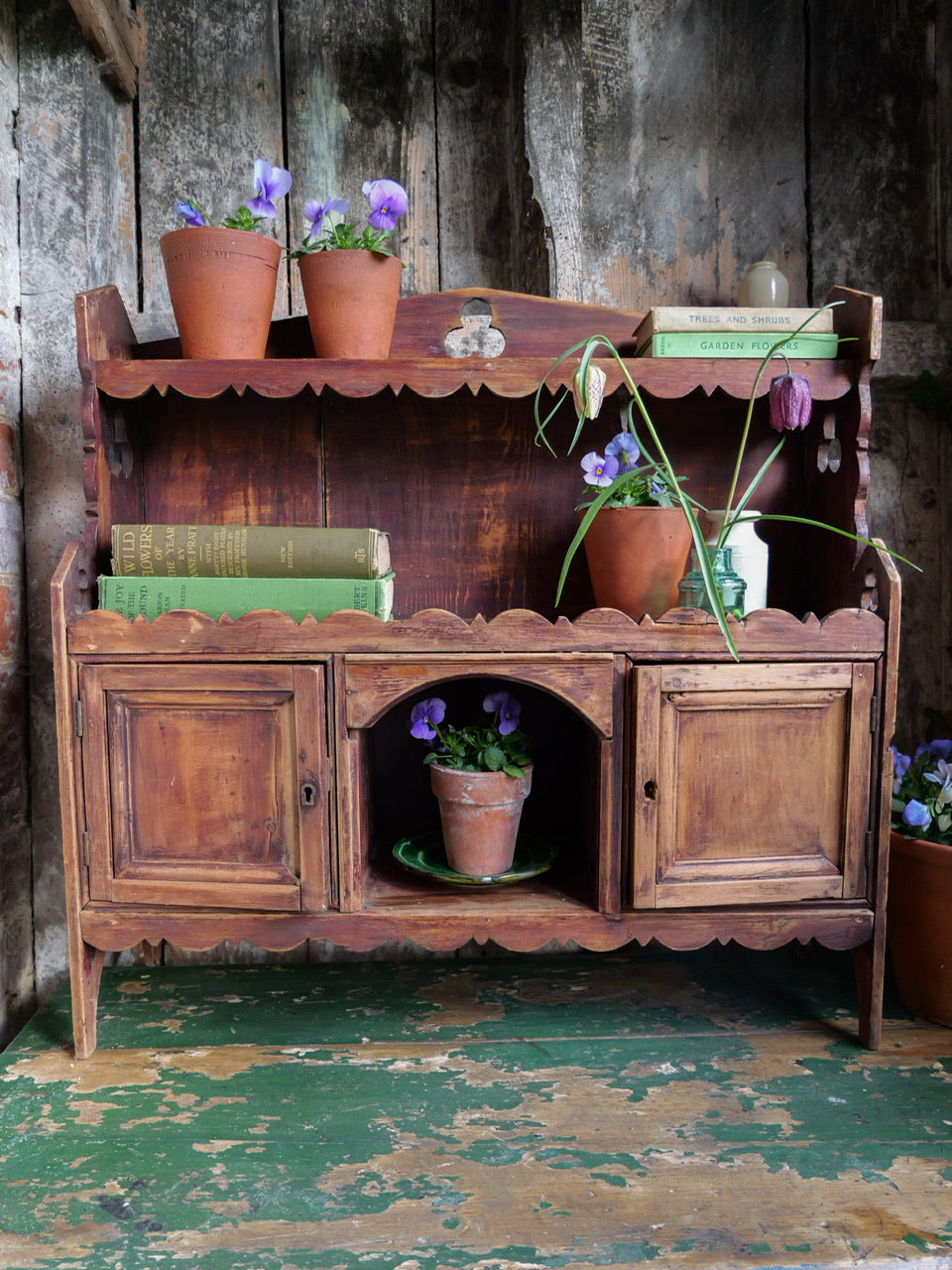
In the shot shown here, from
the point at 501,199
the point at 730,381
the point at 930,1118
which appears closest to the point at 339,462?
the point at 501,199

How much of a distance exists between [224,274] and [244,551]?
44 centimetres

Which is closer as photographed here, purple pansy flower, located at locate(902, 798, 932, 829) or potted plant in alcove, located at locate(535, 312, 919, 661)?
potted plant in alcove, located at locate(535, 312, 919, 661)

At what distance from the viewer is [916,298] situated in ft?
5.79

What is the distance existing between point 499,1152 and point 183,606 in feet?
2.98

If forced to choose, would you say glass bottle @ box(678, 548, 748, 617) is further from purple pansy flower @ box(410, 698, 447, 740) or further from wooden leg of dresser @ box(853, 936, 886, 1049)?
wooden leg of dresser @ box(853, 936, 886, 1049)

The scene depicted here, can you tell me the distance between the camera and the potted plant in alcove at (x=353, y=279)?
141 cm

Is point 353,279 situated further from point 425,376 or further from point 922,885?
point 922,885

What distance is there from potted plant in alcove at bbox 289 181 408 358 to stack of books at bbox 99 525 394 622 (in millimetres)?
331

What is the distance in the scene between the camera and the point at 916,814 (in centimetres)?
146

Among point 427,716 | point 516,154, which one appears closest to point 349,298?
point 516,154

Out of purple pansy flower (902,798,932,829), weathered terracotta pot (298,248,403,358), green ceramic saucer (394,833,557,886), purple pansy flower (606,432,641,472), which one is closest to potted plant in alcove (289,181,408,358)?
weathered terracotta pot (298,248,403,358)

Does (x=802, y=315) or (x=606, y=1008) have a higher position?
(x=802, y=315)

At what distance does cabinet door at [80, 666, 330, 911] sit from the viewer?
1.34 metres

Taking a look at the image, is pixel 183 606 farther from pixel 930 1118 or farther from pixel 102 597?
pixel 930 1118
